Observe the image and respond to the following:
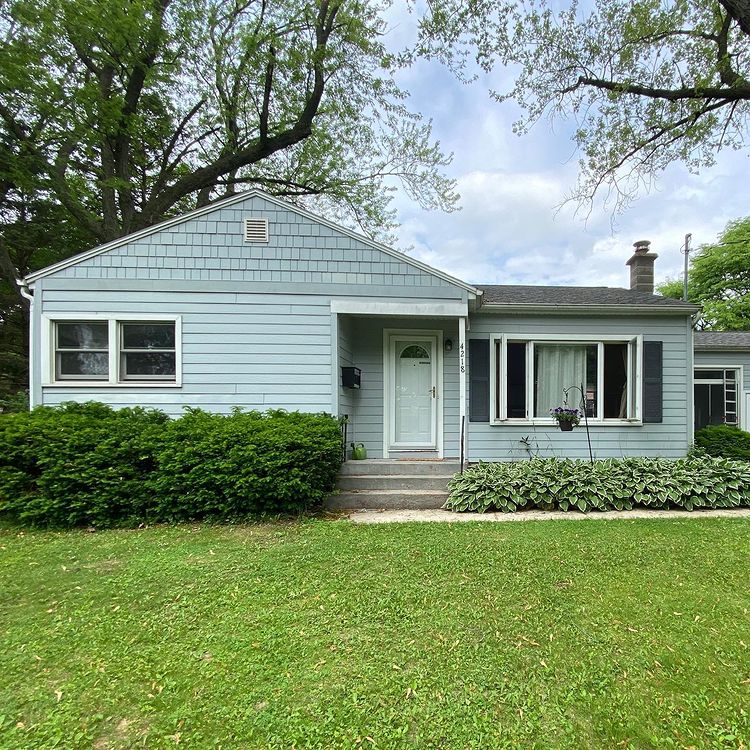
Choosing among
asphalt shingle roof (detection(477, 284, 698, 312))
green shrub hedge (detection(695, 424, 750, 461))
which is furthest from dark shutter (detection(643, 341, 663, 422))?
green shrub hedge (detection(695, 424, 750, 461))

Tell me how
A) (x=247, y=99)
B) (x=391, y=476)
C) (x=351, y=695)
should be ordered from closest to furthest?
(x=351, y=695) → (x=391, y=476) → (x=247, y=99)

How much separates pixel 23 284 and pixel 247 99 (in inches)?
389

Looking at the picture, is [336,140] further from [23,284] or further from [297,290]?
[23,284]

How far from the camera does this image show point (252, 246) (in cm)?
627

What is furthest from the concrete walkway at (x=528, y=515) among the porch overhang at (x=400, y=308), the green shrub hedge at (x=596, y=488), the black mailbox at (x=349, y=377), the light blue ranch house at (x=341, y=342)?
the porch overhang at (x=400, y=308)

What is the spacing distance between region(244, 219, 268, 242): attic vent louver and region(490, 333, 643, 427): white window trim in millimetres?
4284

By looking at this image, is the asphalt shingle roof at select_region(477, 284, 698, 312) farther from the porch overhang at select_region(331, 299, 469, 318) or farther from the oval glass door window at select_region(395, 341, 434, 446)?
the oval glass door window at select_region(395, 341, 434, 446)

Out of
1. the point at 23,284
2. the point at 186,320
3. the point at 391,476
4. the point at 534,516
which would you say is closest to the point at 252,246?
the point at 186,320

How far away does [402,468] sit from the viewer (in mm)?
6234

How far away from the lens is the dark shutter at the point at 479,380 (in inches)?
279

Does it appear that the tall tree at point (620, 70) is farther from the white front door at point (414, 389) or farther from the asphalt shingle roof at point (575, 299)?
the white front door at point (414, 389)

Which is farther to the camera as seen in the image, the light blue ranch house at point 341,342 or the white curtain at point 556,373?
the white curtain at point 556,373

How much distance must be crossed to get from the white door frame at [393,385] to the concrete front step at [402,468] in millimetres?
944

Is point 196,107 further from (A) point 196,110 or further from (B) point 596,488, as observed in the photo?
(B) point 596,488
